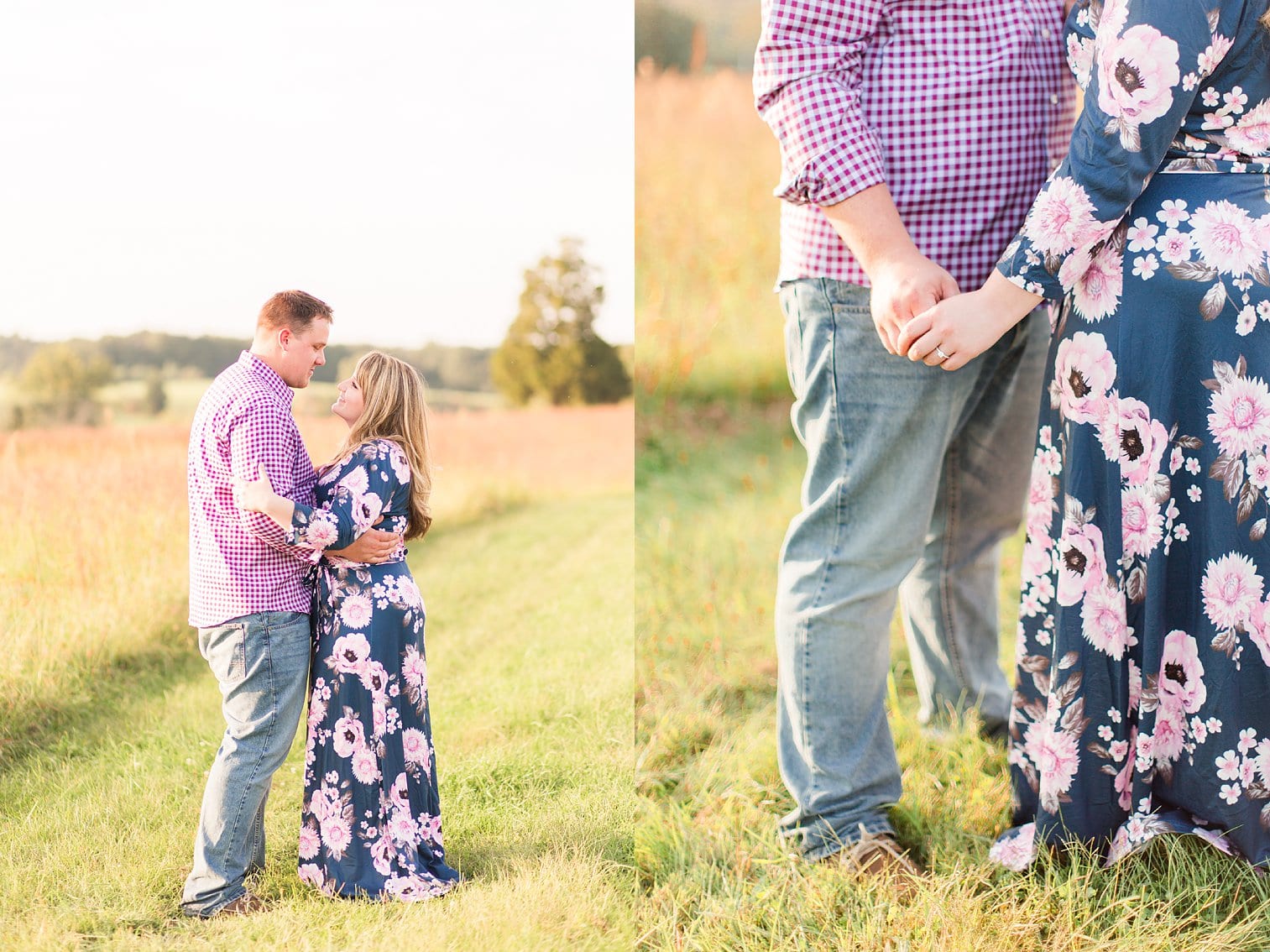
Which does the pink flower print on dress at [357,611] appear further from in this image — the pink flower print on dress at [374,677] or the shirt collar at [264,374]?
the shirt collar at [264,374]

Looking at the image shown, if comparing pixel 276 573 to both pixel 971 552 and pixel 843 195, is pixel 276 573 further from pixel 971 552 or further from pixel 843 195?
pixel 971 552

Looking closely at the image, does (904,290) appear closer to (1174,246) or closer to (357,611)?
(1174,246)

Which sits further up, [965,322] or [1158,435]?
[965,322]

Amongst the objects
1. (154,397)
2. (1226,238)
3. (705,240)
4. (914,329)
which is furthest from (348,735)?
(705,240)

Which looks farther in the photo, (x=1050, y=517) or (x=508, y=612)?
(x=508, y=612)

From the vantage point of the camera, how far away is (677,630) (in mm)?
3217

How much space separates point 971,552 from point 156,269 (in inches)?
69.3

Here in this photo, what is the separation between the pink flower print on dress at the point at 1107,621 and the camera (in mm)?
1871

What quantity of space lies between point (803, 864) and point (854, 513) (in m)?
0.65

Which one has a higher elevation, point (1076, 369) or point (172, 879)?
point (1076, 369)

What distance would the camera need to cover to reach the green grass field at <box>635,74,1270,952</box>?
1839 mm

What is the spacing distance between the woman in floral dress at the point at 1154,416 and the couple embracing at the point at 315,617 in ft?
3.07

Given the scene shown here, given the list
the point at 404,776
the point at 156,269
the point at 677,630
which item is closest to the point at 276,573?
the point at 404,776

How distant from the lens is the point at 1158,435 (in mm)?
1787
